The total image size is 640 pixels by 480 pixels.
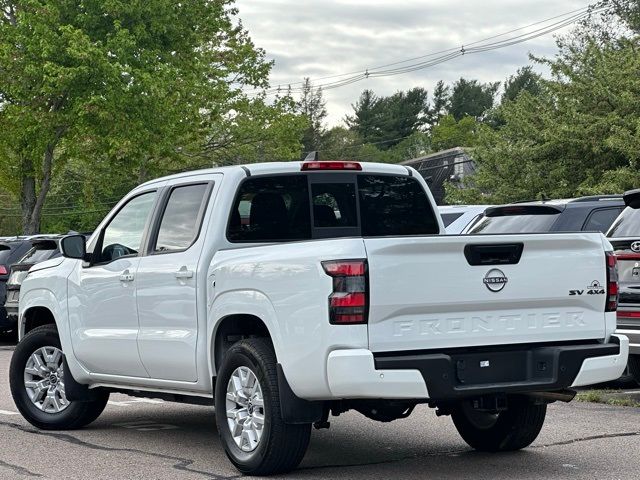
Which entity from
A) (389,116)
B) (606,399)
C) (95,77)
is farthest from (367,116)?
(606,399)

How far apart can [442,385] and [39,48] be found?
2773 cm

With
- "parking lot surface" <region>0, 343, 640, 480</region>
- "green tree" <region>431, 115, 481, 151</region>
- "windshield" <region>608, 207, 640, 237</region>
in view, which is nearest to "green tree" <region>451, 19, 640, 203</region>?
"windshield" <region>608, 207, 640, 237</region>

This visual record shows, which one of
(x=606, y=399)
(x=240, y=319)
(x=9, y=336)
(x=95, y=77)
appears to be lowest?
(x=9, y=336)

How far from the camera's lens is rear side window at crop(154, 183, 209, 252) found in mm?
8281

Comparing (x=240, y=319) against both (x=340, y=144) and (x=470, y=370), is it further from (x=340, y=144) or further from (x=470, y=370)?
(x=340, y=144)

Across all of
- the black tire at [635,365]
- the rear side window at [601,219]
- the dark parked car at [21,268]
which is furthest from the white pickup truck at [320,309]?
the dark parked car at [21,268]

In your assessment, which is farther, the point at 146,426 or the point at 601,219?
the point at 601,219

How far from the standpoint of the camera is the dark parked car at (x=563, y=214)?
1234cm

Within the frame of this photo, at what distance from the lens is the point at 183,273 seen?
8.06 m

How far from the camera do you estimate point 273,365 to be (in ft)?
23.4

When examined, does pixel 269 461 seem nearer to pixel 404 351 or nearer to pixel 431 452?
pixel 404 351

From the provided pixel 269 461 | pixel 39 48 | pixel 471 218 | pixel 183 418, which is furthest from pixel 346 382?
pixel 39 48

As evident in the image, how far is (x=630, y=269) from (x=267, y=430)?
4521 millimetres

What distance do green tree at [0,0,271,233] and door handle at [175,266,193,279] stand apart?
2456 cm
